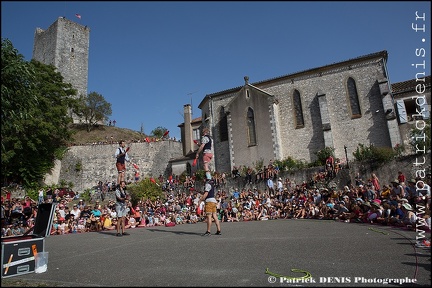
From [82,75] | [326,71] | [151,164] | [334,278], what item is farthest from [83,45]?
[334,278]

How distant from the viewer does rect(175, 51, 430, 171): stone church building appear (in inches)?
1085

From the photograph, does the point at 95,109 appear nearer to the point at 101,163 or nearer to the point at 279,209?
the point at 101,163

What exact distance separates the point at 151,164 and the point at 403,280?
123 ft

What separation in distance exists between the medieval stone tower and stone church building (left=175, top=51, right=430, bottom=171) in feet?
116

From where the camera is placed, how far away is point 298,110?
31359 mm

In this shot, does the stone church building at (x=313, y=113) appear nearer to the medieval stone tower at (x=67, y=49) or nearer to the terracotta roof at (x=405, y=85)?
the terracotta roof at (x=405, y=85)

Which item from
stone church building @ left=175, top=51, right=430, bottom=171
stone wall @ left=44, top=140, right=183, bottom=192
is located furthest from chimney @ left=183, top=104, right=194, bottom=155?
stone church building @ left=175, top=51, right=430, bottom=171

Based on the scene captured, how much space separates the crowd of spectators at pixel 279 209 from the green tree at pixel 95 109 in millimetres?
33572

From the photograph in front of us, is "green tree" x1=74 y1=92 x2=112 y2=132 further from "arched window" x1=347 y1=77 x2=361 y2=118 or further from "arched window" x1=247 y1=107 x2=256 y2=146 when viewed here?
"arched window" x1=347 y1=77 x2=361 y2=118

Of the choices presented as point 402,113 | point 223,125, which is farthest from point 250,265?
point 223,125

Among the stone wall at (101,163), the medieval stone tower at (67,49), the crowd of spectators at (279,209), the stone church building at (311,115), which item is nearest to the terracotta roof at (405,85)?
the stone church building at (311,115)

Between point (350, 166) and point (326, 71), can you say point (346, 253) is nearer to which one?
point (350, 166)

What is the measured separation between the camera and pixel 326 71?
30.5 metres

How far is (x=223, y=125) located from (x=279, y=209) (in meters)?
18.3
